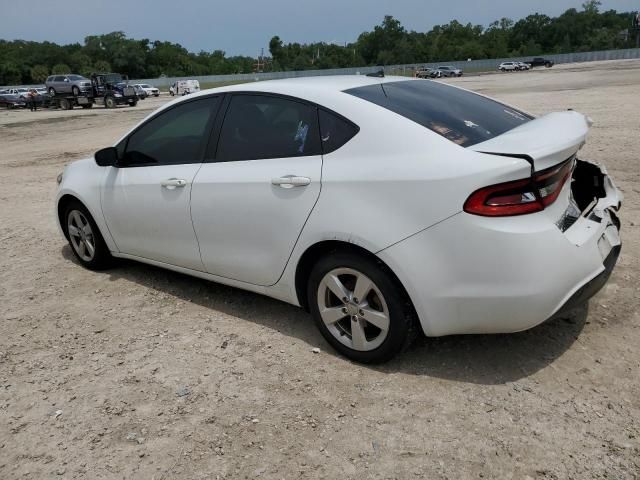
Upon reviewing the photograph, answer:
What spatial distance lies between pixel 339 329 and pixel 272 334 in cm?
62

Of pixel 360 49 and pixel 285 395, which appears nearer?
pixel 285 395

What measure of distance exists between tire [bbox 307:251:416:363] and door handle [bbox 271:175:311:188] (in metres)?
0.45

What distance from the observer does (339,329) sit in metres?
3.32

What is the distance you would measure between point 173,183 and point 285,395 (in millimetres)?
1761

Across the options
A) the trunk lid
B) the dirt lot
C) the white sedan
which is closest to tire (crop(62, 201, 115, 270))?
the dirt lot

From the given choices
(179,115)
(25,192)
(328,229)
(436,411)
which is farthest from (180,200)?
(25,192)

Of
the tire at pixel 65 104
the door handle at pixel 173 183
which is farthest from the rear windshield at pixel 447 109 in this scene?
the tire at pixel 65 104

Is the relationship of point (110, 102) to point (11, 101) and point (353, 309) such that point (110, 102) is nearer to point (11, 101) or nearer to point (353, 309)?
point (11, 101)

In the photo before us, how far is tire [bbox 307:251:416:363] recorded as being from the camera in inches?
116

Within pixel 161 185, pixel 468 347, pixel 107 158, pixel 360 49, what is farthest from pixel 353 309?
pixel 360 49

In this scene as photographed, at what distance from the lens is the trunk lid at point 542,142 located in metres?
2.66

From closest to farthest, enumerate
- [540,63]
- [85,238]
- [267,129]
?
[267,129]
[85,238]
[540,63]

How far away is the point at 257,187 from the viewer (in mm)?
3410

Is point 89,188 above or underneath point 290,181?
underneath
